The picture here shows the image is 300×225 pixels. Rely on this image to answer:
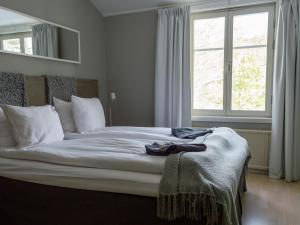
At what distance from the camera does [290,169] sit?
2.99 meters

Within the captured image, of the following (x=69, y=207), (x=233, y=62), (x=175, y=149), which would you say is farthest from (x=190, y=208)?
(x=233, y=62)

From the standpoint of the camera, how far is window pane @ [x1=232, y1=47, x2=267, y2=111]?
334cm

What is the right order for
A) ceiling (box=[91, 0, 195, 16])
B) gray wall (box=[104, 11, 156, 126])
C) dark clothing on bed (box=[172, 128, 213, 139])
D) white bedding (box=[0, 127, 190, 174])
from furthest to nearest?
gray wall (box=[104, 11, 156, 126])
ceiling (box=[91, 0, 195, 16])
dark clothing on bed (box=[172, 128, 213, 139])
white bedding (box=[0, 127, 190, 174])

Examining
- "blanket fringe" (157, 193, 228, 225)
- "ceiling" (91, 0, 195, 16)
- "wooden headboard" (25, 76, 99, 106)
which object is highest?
"ceiling" (91, 0, 195, 16)

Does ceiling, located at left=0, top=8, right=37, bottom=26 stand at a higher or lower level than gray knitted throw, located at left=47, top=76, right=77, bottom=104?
higher

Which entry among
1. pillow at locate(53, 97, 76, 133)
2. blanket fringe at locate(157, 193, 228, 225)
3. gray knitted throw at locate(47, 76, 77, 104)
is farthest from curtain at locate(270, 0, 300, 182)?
gray knitted throw at locate(47, 76, 77, 104)

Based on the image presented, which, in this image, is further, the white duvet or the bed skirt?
the white duvet

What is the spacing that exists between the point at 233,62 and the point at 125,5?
1.84 metres

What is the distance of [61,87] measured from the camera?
10.2 feet

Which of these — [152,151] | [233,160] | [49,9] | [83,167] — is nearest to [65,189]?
[83,167]

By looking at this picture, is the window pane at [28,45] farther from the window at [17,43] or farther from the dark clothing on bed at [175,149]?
the dark clothing on bed at [175,149]

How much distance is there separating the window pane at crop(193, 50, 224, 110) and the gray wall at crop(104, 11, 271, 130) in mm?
692

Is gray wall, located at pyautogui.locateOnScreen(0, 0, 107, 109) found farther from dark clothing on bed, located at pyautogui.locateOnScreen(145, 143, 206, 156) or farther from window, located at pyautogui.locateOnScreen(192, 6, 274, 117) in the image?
dark clothing on bed, located at pyautogui.locateOnScreen(145, 143, 206, 156)

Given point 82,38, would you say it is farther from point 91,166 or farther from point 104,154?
point 91,166
